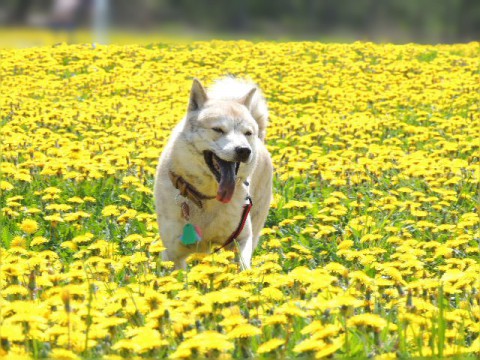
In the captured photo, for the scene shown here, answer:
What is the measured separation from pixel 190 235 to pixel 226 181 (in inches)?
13.5

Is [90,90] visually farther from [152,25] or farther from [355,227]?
[152,25]

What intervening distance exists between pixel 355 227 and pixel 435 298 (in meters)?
1.92

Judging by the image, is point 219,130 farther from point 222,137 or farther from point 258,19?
point 258,19

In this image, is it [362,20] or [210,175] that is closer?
[362,20]

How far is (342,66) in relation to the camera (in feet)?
41.7

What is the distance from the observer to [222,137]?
13.3ft

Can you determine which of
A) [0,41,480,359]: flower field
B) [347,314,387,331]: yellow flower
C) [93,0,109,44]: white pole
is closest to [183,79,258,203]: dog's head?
[0,41,480,359]: flower field

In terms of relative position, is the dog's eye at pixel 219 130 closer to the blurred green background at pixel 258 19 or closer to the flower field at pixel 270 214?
the flower field at pixel 270 214

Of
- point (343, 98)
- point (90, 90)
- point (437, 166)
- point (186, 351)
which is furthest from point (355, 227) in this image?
point (90, 90)

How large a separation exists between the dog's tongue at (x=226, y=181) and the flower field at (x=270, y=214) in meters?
0.42

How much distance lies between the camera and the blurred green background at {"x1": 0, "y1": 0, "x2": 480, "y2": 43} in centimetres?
102

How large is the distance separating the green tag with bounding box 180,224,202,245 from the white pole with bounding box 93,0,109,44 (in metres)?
2.95

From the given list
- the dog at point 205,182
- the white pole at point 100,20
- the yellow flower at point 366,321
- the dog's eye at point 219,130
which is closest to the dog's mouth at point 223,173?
the dog at point 205,182

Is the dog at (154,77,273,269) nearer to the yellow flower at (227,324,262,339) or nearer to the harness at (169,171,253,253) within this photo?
the harness at (169,171,253,253)
